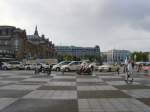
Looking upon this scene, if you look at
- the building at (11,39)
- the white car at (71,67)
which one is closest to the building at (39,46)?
the building at (11,39)

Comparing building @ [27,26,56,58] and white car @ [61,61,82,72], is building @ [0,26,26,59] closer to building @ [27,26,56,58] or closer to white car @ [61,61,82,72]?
building @ [27,26,56,58]

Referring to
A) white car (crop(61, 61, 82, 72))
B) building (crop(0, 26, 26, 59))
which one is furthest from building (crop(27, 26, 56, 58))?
white car (crop(61, 61, 82, 72))

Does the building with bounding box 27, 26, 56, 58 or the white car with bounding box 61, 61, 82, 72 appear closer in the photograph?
the white car with bounding box 61, 61, 82, 72

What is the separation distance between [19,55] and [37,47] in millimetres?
42066

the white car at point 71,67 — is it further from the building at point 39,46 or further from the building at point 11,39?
the building at point 39,46

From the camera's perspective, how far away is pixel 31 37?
173 meters

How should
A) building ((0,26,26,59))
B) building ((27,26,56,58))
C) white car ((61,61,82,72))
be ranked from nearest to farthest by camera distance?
white car ((61,61,82,72)) < building ((0,26,26,59)) < building ((27,26,56,58))

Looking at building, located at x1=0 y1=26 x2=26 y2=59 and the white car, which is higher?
building, located at x1=0 y1=26 x2=26 y2=59

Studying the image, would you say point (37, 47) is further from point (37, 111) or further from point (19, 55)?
point (37, 111)

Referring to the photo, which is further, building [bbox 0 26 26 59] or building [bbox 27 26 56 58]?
building [bbox 27 26 56 58]

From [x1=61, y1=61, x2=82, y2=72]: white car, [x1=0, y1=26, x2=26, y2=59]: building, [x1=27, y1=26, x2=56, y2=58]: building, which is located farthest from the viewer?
[x1=27, y1=26, x2=56, y2=58]: building

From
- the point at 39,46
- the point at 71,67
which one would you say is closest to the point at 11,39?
the point at 39,46

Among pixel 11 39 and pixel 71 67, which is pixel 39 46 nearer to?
pixel 11 39

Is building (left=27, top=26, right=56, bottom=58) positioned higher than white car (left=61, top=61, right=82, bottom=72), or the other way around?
building (left=27, top=26, right=56, bottom=58)
